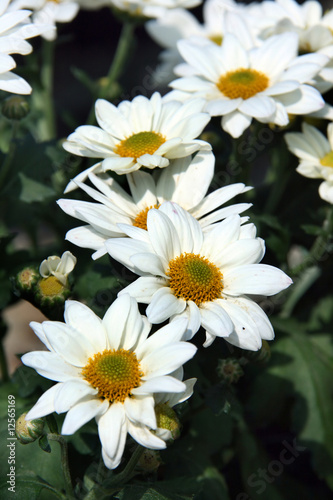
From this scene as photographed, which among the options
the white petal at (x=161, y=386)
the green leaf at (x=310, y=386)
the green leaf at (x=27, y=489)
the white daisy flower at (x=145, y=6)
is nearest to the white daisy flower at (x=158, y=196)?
the white petal at (x=161, y=386)

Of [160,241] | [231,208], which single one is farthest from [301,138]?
[160,241]

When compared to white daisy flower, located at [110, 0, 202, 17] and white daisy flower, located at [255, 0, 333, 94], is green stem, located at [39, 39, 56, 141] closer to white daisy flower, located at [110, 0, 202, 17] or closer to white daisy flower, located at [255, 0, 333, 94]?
white daisy flower, located at [110, 0, 202, 17]

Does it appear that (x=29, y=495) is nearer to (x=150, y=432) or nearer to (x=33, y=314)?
(x=150, y=432)

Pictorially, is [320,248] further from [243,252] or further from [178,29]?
[178,29]

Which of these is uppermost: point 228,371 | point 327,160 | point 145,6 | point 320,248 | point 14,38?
point 14,38

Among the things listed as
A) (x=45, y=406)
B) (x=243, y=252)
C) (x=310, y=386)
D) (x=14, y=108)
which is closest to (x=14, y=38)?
(x=14, y=108)

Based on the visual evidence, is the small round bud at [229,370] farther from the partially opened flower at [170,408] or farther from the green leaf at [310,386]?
the green leaf at [310,386]
